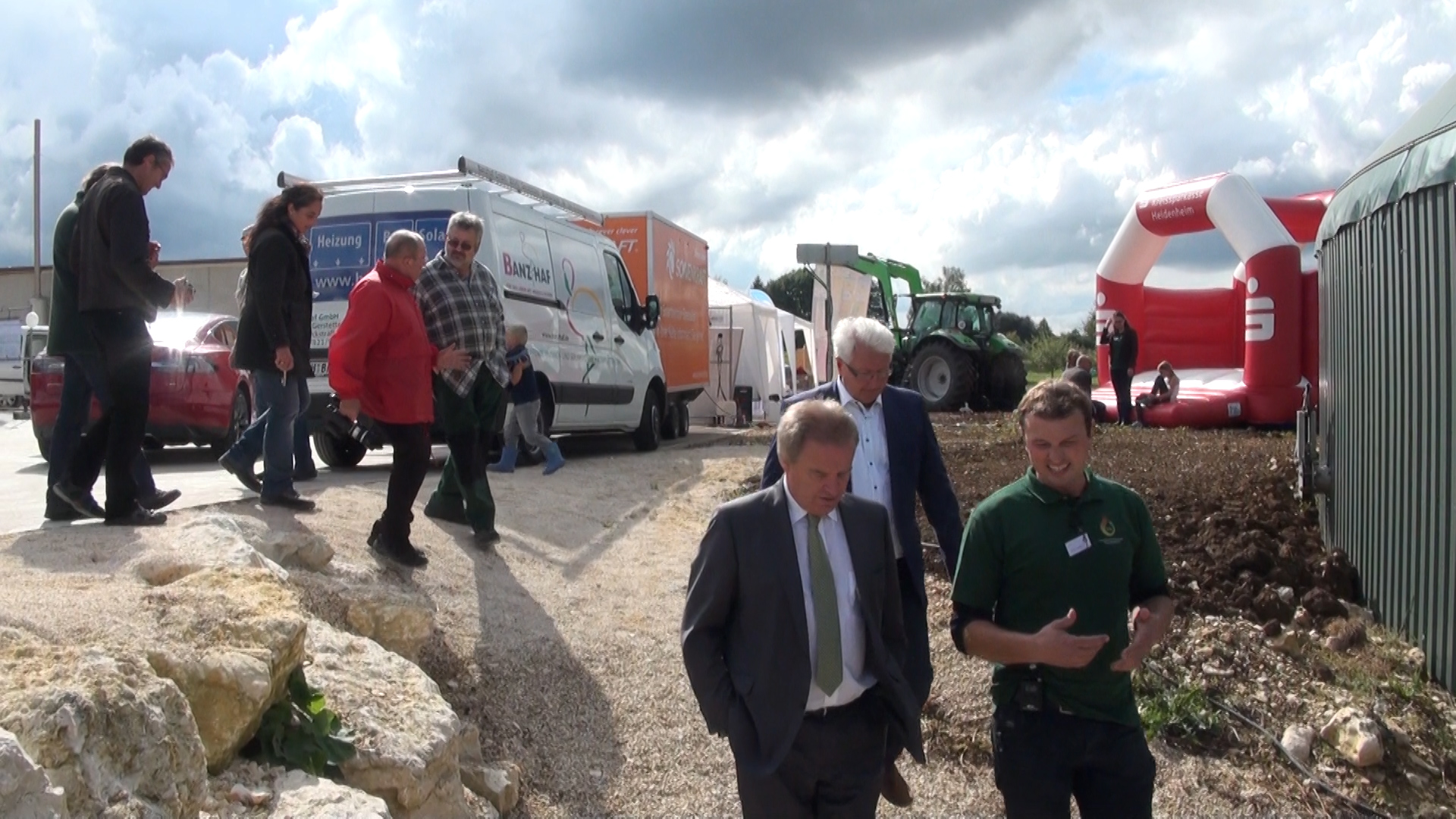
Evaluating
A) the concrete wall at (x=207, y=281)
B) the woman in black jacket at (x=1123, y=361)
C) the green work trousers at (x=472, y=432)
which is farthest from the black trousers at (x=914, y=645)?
the concrete wall at (x=207, y=281)

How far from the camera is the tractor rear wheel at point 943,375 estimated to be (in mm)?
21266

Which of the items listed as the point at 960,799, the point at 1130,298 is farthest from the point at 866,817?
the point at 1130,298

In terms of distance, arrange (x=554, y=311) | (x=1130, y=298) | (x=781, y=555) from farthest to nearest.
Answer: (x=1130, y=298) → (x=554, y=311) → (x=781, y=555)

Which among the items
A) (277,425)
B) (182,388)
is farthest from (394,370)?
(182,388)

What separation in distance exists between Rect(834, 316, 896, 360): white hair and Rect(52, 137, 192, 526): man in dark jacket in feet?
10.7

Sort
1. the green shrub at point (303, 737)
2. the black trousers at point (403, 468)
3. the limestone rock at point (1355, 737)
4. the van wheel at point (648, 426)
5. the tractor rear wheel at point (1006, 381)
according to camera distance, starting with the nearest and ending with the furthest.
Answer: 1. the green shrub at point (303, 737)
2. the limestone rock at point (1355, 737)
3. the black trousers at point (403, 468)
4. the van wheel at point (648, 426)
5. the tractor rear wheel at point (1006, 381)

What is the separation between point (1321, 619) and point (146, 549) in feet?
19.4

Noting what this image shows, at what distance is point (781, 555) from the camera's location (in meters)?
2.97

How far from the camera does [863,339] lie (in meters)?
3.97

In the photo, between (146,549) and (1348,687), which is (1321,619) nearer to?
(1348,687)

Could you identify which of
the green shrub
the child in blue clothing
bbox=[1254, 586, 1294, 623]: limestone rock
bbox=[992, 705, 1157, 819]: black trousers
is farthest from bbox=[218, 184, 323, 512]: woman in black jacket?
bbox=[1254, 586, 1294, 623]: limestone rock

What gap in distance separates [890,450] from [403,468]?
263cm

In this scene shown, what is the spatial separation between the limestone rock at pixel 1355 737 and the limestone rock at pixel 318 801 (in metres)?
4.15

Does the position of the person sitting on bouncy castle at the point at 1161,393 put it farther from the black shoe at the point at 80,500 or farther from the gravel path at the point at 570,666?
the black shoe at the point at 80,500
